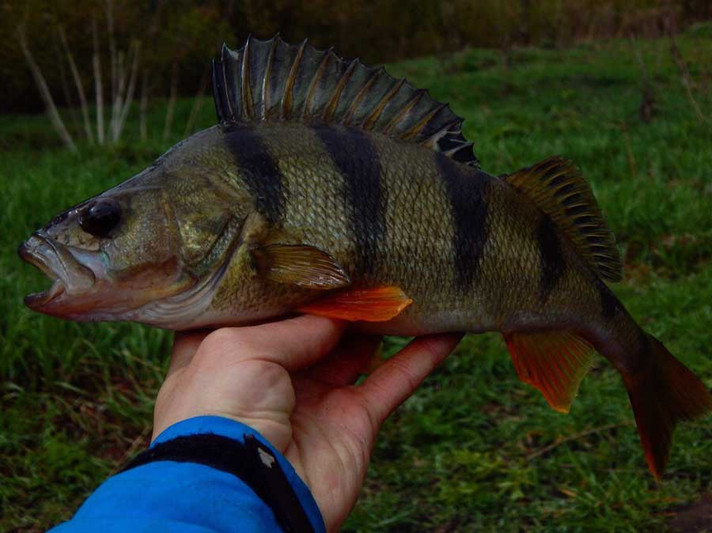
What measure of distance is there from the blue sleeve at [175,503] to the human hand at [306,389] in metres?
0.11

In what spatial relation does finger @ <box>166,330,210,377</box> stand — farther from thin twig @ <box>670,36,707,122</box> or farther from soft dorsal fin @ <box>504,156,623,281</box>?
thin twig @ <box>670,36,707,122</box>

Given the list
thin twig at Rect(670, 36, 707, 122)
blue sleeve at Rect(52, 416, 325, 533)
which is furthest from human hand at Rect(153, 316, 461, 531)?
thin twig at Rect(670, 36, 707, 122)

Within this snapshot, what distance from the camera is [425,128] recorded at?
1791 mm

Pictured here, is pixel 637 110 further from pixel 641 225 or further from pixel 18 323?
pixel 18 323

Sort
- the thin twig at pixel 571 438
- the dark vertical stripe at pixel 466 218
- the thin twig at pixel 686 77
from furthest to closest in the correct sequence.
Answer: the thin twig at pixel 686 77 < the thin twig at pixel 571 438 < the dark vertical stripe at pixel 466 218

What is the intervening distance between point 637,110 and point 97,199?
7798 millimetres

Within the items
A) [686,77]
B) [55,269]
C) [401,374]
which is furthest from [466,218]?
[686,77]

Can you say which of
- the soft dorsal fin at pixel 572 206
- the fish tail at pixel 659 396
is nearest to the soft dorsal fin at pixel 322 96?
the soft dorsal fin at pixel 572 206

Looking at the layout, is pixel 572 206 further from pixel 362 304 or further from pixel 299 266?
pixel 299 266

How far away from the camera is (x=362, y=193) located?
5.41 feet

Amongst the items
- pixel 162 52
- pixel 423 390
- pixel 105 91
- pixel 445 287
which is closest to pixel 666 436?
pixel 445 287

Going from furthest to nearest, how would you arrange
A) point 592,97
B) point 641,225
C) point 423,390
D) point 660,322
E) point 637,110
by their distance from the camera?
1. point 592,97
2. point 637,110
3. point 641,225
4. point 660,322
5. point 423,390

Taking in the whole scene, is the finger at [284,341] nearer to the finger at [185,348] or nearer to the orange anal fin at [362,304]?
the orange anal fin at [362,304]

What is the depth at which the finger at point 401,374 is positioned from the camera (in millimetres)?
1803
